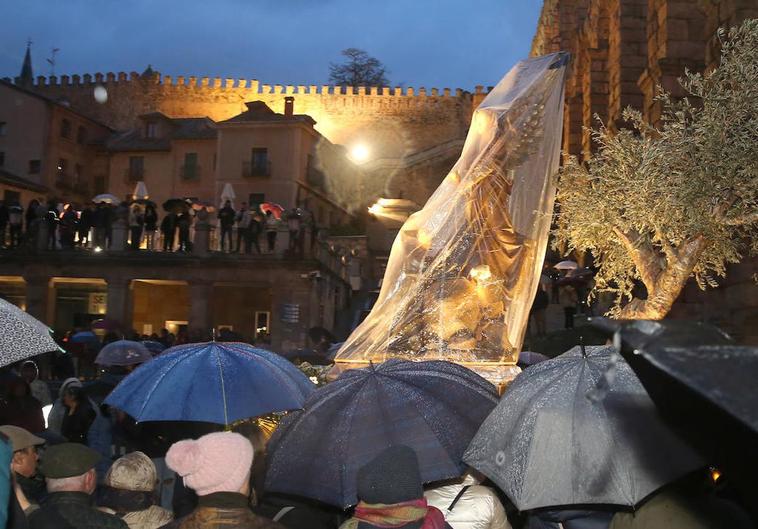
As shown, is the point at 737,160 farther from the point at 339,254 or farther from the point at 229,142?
the point at 229,142

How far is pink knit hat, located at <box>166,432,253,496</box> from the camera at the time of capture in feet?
11.2

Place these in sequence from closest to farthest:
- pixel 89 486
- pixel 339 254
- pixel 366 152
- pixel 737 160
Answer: pixel 89 486, pixel 737 160, pixel 339 254, pixel 366 152

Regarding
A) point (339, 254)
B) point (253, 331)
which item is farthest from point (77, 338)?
point (253, 331)

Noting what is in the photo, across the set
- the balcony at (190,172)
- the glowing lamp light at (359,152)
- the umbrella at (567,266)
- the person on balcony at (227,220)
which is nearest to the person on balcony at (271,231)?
the person on balcony at (227,220)

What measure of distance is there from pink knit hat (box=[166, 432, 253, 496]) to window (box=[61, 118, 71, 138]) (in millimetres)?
55562

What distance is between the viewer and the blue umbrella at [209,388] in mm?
6266

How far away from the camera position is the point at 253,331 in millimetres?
38000

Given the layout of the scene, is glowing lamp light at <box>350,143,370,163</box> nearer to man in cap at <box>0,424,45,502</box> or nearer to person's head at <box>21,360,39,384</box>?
person's head at <box>21,360,39,384</box>

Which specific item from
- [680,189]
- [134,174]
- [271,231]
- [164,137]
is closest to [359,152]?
[164,137]

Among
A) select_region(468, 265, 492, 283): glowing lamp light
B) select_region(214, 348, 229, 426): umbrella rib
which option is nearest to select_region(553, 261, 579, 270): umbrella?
select_region(468, 265, 492, 283): glowing lamp light

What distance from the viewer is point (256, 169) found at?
155 ft

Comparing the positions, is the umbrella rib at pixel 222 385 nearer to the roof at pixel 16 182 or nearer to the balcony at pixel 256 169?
the balcony at pixel 256 169

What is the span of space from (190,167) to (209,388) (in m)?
46.4

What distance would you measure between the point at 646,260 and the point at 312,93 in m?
62.3
